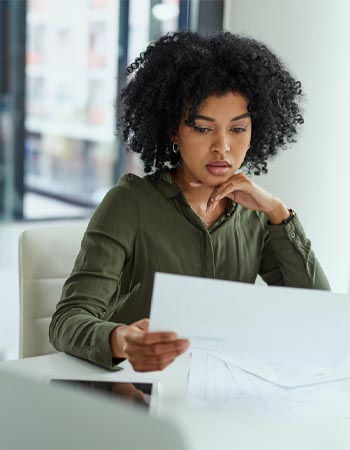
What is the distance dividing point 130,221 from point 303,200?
1.44 meters

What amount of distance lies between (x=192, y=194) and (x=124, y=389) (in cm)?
60

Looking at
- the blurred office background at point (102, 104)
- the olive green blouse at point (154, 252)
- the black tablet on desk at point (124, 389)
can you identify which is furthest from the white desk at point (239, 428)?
the blurred office background at point (102, 104)

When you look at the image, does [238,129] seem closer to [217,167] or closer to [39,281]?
[217,167]

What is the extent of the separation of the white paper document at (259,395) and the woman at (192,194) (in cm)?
27

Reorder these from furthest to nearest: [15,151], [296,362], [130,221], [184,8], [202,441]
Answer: [15,151], [184,8], [130,221], [296,362], [202,441]

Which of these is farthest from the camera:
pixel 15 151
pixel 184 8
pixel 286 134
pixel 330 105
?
pixel 15 151

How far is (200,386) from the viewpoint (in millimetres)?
1290

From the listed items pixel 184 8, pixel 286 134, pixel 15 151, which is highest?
pixel 184 8

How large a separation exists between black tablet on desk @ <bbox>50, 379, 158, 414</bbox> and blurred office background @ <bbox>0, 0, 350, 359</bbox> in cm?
87

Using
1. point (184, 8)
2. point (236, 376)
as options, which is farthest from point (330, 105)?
point (236, 376)

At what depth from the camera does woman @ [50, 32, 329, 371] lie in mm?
1595

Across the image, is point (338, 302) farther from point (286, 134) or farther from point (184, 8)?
point (184, 8)

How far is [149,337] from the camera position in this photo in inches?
45.2

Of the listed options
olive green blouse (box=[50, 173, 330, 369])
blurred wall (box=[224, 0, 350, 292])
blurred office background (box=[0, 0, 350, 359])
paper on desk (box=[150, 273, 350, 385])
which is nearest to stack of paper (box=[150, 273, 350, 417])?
paper on desk (box=[150, 273, 350, 385])
